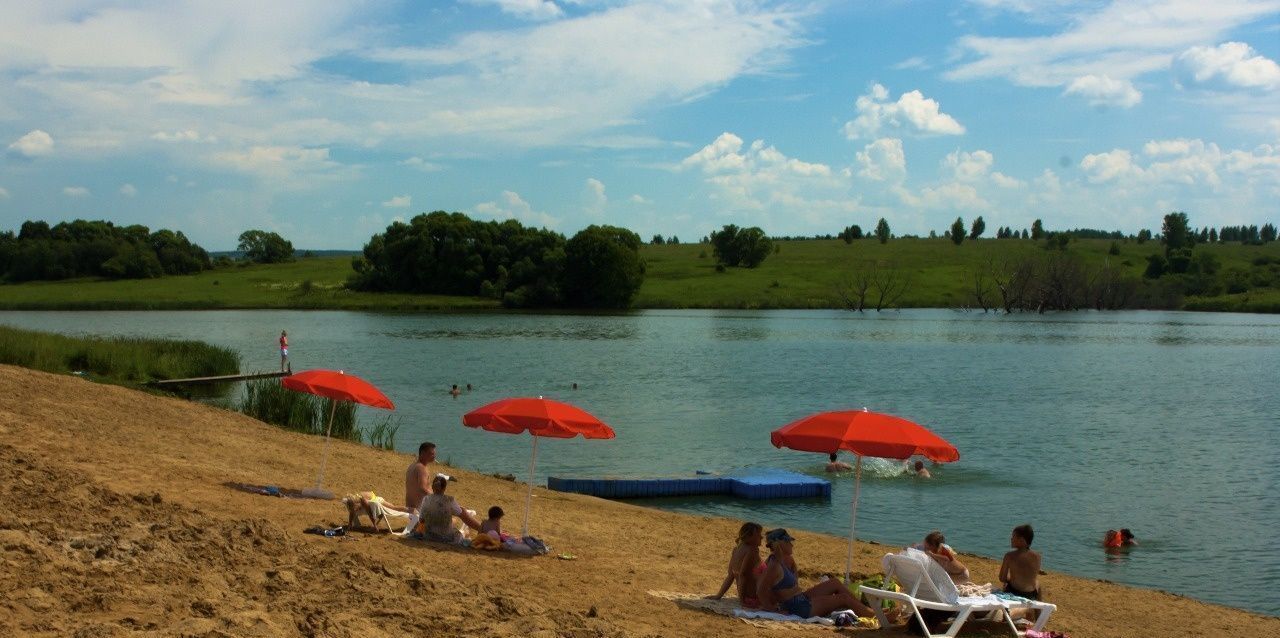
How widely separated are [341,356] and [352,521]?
46.4 m

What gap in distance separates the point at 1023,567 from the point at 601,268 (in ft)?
345

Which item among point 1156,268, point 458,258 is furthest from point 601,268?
point 1156,268

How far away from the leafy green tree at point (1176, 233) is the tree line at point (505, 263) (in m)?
82.2

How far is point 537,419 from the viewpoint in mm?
14141

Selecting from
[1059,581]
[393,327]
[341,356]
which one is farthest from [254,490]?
[393,327]

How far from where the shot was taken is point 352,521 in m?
14.2

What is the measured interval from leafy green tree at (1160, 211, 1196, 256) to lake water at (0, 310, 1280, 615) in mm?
70014

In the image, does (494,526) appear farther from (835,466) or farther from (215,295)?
(215,295)

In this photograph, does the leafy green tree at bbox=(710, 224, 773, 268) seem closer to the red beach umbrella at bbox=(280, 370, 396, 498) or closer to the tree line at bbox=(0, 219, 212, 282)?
the tree line at bbox=(0, 219, 212, 282)

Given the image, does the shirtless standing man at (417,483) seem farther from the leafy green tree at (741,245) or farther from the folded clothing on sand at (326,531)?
the leafy green tree at (741,245)

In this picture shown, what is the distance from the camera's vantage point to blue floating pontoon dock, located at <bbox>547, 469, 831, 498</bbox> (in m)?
23.6

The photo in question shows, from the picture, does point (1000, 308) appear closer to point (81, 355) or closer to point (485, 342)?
point (485, 342)

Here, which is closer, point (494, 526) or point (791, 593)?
point (791, 593)

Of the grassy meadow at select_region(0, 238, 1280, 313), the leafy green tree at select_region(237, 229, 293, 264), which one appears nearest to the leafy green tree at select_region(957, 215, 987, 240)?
the grassy meadow at select_region(0, 238, 1280, 313)
